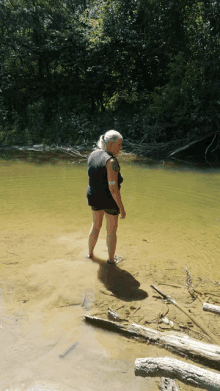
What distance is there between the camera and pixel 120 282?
4336mm

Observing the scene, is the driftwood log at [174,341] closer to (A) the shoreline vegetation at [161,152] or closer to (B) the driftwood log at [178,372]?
(B) the driftwood log at [178,372]

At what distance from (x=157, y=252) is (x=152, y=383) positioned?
9.41ft

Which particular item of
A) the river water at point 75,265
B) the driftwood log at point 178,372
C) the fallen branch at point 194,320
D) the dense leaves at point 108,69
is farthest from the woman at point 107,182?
the dense leaves at point 108,69

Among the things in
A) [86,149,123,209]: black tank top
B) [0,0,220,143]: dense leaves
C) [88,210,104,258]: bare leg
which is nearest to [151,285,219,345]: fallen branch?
[88,210,104,258]: bare leg

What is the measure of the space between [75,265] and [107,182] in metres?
1.37

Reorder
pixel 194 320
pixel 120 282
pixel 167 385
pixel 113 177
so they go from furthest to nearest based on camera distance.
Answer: pixel 120 282 < pixel 113 177 < pixel 194 320 < pixel 167 385

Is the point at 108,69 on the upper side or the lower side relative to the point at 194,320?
upper

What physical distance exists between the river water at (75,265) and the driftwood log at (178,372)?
88mm

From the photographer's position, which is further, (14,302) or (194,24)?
(194,24)

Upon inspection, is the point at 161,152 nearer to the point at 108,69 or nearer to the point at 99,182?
the point at 108,69

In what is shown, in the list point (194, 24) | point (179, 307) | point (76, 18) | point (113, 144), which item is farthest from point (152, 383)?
point (76, 18)

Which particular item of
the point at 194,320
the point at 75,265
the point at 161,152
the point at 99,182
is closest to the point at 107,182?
the point at 99,182

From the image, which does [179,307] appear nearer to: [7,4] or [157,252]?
[157,252]

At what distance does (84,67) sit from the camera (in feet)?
71.1
